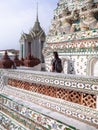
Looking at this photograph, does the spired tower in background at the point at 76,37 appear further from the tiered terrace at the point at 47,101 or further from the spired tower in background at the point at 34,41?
the spired tower in background at the point at 34,41

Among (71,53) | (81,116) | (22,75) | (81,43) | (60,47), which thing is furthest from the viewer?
(60,47)

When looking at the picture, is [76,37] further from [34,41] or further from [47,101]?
[34,41]

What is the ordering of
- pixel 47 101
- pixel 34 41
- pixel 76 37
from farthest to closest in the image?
1. pixel 34 41
2. pixel 76 37
3. pixel 47 101

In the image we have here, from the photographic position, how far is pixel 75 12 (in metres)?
5.83

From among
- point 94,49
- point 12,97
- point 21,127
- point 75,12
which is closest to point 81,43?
point 94,49

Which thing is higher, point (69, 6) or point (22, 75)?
point (69, 6)

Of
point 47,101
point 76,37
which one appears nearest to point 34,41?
point 76,37

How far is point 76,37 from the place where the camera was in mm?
4914

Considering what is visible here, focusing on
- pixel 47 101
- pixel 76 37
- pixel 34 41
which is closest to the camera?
pixel 47 101

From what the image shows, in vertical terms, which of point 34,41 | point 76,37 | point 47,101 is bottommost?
point 47,101

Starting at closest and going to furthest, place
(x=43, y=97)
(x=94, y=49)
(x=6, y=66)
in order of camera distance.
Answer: (x=43, y=97), (x=6, y=66), (x=94, y=49)

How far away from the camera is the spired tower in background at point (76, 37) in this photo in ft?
15.0

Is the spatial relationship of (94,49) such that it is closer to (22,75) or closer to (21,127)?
(22,75)

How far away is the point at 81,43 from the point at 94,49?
39cm
